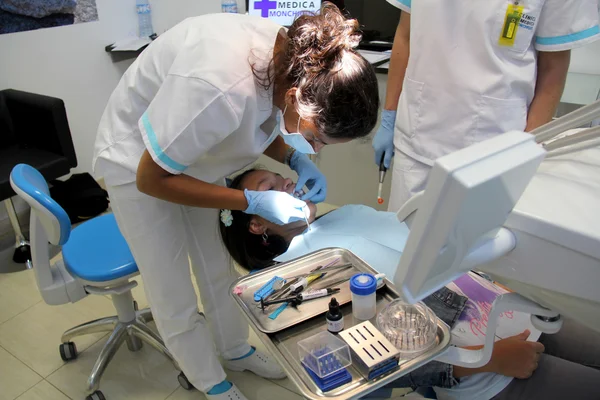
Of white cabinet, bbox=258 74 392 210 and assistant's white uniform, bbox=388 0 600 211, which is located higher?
assistant's white uniform, bbox=388 0 600 211

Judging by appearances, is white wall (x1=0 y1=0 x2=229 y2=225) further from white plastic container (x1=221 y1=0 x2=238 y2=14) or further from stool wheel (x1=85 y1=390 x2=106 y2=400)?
stool wheel (x1=85 y1=390 x2=106 y2=400)

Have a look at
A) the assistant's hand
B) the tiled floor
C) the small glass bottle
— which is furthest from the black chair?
the assistant's hand

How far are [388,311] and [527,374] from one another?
378 mm

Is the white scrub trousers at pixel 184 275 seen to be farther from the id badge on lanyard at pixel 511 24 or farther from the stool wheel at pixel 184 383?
the id badge on lanyard at pixel 511 24

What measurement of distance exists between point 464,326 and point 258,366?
94cm

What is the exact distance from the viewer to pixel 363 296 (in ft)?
3.12

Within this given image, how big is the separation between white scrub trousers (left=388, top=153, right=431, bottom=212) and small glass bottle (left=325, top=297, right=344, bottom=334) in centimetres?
67

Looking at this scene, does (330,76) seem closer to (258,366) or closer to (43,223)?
(43,223)

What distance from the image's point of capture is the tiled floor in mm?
1803

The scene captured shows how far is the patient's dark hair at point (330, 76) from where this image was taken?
105 cm

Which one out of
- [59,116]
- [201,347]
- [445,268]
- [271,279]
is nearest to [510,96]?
[271,279]

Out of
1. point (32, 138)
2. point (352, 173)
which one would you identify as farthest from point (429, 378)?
point (32, 138)

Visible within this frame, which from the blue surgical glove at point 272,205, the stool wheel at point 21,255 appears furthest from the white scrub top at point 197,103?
the stool wheel at point 21,255

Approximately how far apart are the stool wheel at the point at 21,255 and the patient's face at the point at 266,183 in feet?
5.55
